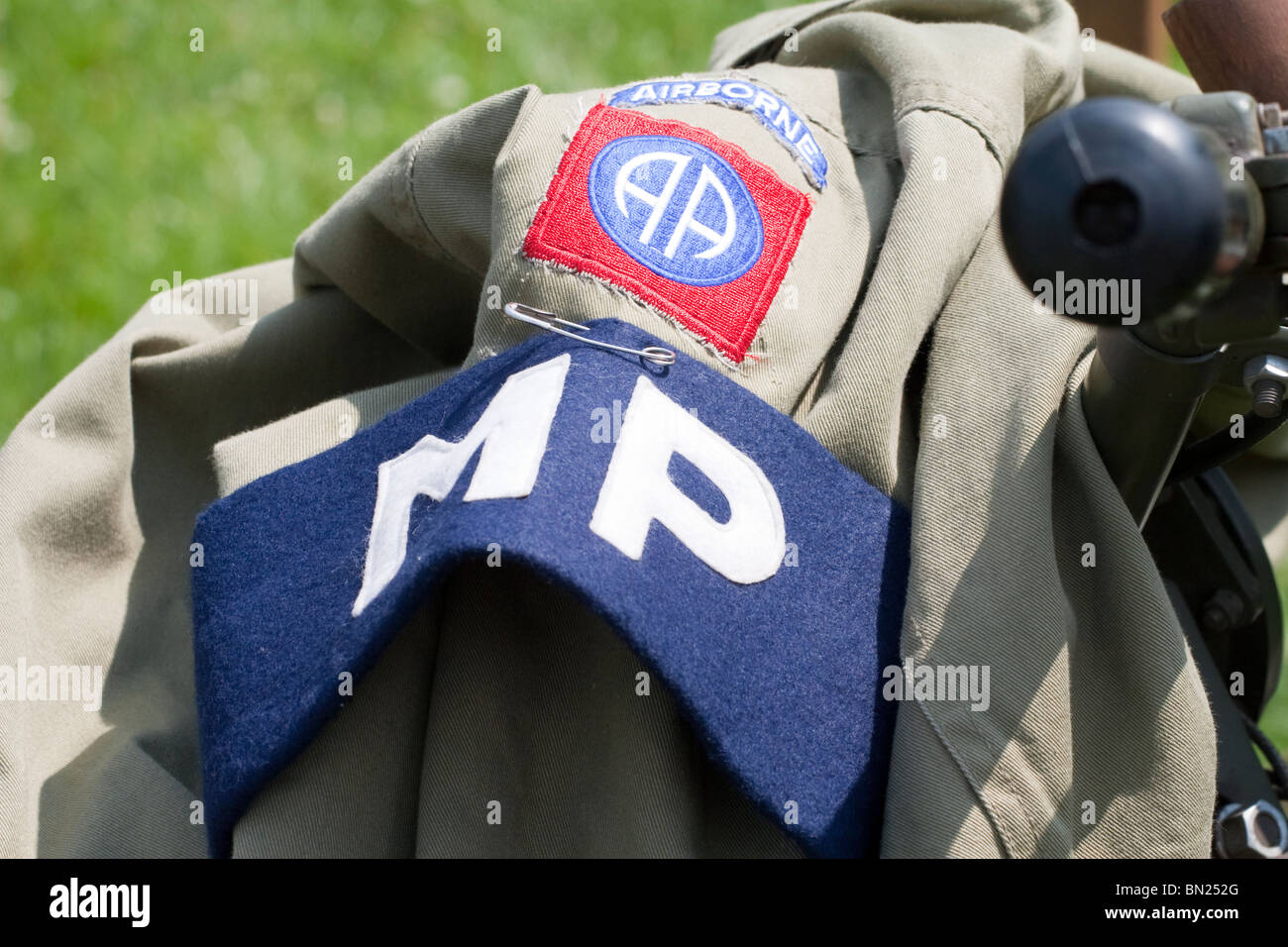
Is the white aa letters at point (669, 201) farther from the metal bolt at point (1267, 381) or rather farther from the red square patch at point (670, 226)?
the metal bolt at point (1267, 381)

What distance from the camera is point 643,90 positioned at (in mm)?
870

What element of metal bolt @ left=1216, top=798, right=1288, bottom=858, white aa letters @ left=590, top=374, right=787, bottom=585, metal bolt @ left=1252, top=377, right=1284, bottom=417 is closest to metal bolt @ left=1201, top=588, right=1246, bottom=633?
metal bolt @ left=1216, top=798, right=1288, bottom=858

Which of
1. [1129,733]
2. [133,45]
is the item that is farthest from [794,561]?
[133,45]

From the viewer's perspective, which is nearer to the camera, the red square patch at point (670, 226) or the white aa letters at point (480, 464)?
the white aa letters at point (480, 464)

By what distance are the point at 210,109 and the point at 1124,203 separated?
223cm

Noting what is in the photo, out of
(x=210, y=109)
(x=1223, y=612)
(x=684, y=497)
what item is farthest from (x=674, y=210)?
(x=210, y=109)

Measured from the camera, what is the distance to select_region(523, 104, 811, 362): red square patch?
788mm

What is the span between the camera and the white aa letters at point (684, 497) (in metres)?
0.68

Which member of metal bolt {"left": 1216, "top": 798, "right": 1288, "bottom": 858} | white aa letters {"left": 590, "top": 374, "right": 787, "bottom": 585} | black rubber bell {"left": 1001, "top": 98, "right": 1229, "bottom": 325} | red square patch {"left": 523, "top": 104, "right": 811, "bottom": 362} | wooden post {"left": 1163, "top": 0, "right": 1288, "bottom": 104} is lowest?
metal bolt {"left": 1216, "top": 798, "right": 1288, "bottom": 858}

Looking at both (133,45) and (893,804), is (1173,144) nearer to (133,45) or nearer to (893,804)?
(893,804)

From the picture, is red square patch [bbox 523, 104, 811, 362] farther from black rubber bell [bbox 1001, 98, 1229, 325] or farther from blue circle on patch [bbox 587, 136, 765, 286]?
black rubber bell [bbox 1001, 98, 1229, 325]

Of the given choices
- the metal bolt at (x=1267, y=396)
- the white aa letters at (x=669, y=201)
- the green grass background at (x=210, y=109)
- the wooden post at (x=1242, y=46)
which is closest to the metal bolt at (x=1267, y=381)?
the metal bolt at (x=1267, y=396)

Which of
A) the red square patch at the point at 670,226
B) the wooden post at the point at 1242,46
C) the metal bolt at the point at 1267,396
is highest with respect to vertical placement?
the wooden post at the point at 1242,46

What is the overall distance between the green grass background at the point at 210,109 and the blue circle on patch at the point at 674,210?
145 cm
